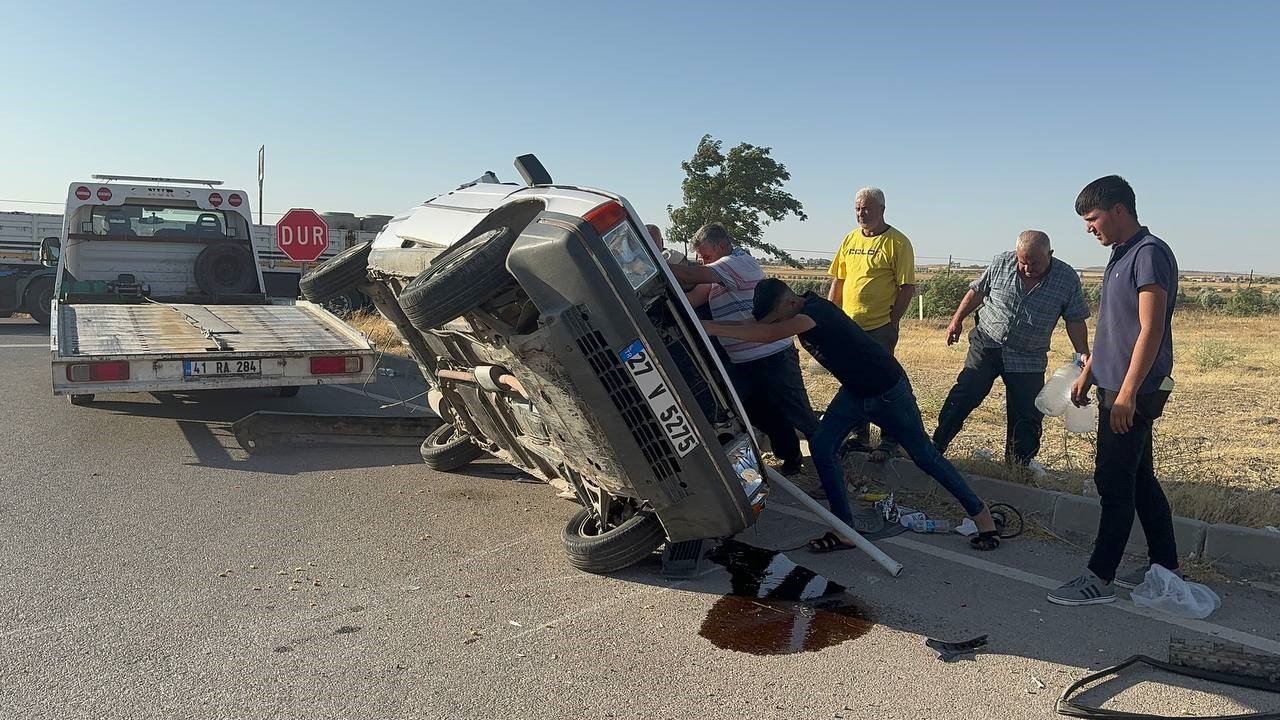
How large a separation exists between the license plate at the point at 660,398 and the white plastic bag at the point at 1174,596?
2250mm

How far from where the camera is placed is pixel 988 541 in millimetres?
5074

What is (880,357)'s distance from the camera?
501 centimetres

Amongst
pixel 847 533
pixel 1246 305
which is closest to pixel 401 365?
pixel 847 533

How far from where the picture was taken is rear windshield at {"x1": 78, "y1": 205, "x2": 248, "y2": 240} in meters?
10.4

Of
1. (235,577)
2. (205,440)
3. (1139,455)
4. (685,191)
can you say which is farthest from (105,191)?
(685,191)

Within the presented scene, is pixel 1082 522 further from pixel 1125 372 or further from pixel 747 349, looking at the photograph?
pixel 747 349

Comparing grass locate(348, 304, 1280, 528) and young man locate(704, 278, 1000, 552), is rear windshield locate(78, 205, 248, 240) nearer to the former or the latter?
grass locate(348, 304, 1280, 528)

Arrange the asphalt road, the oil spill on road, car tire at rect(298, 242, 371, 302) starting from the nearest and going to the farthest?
the asphalt road → the oil spill on road → car tire at rect(298, 242, 371, 302)

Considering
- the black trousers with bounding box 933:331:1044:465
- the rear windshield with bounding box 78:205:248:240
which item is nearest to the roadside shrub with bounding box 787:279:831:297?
the black trousers with bounding box 933:331:1044:465

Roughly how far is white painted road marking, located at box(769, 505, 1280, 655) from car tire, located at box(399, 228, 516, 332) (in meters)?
2.82

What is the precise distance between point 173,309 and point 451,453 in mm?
4377

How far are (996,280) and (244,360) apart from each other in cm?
554

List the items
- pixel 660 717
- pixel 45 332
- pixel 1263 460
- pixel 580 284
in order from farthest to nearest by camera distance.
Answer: pixel 45 332 < pixel 1263 460 < pixel 580 284 < pixel 660 717

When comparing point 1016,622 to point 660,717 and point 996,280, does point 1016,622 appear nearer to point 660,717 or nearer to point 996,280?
point 660,717
